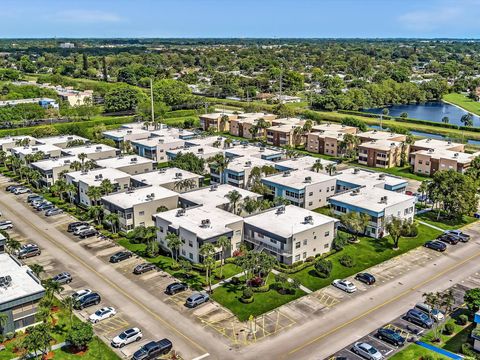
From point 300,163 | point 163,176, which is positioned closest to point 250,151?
point 300,163

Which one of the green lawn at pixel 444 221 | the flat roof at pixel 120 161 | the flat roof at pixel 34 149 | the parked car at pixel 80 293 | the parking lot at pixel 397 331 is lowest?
the parking lot at pixel 397 331

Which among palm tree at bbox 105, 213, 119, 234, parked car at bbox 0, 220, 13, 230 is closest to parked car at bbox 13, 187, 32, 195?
parked car at bbox 0, 220, 13, 230

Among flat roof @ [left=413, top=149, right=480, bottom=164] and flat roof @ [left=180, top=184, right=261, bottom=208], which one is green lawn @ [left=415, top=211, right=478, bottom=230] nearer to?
flat roof @ [left=413, top=149, right=480, bottom=164]

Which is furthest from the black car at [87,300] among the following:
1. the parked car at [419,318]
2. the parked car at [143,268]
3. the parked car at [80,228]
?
the parked car at [419,318]

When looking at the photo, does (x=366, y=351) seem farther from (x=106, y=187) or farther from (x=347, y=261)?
(x=106, y=187)

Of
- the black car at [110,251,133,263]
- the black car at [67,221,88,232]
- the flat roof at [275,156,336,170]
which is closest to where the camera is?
the black car at [110,251,133,263]

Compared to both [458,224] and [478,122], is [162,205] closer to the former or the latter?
[458,224]

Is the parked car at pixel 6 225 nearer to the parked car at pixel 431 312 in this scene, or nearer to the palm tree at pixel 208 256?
the palm tree at pixel 208 256
